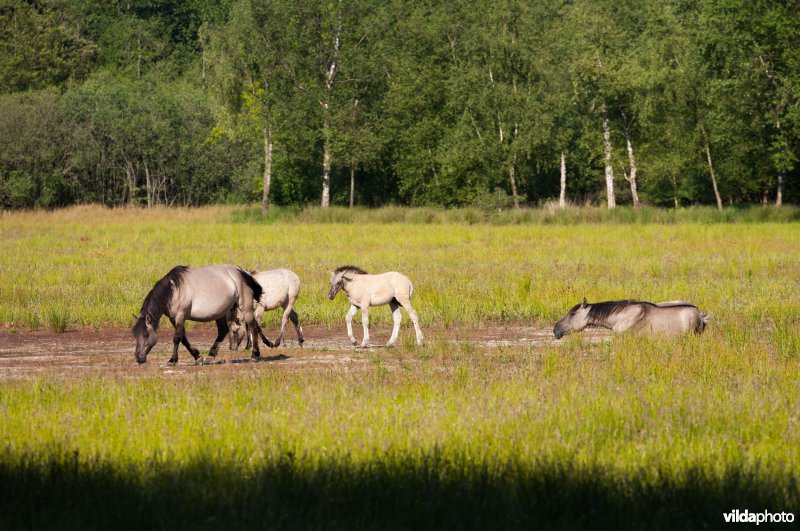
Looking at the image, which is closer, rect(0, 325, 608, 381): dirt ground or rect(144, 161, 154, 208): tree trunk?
rect(0, 325, 608, 381): dirt ground

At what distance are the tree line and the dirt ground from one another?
36985mm

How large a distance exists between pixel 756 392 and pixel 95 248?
3086cm

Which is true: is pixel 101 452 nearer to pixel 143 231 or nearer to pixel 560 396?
pixel 560 396

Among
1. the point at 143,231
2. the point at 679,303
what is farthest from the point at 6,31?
the point at 679,303

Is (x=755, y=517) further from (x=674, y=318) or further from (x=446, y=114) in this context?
(x=446, y=114)

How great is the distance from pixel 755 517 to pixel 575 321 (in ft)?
31.9

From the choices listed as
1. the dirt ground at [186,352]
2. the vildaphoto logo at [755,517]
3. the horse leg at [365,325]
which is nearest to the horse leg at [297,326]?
the dirt ground at [186,352]

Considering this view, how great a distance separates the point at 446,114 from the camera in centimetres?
7331

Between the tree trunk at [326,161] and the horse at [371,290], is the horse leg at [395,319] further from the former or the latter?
the tree trunk at [326,161]

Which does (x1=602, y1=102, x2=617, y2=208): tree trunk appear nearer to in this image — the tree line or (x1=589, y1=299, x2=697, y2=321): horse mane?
the tree line

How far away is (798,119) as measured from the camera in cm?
5381

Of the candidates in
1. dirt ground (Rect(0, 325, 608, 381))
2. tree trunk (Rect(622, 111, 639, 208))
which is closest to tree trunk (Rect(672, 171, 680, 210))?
tree trunk (Rect(622, 111, 639, 208))

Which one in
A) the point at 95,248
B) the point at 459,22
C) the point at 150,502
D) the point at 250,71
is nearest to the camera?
the point at 150,502

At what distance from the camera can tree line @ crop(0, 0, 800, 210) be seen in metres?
58.7
